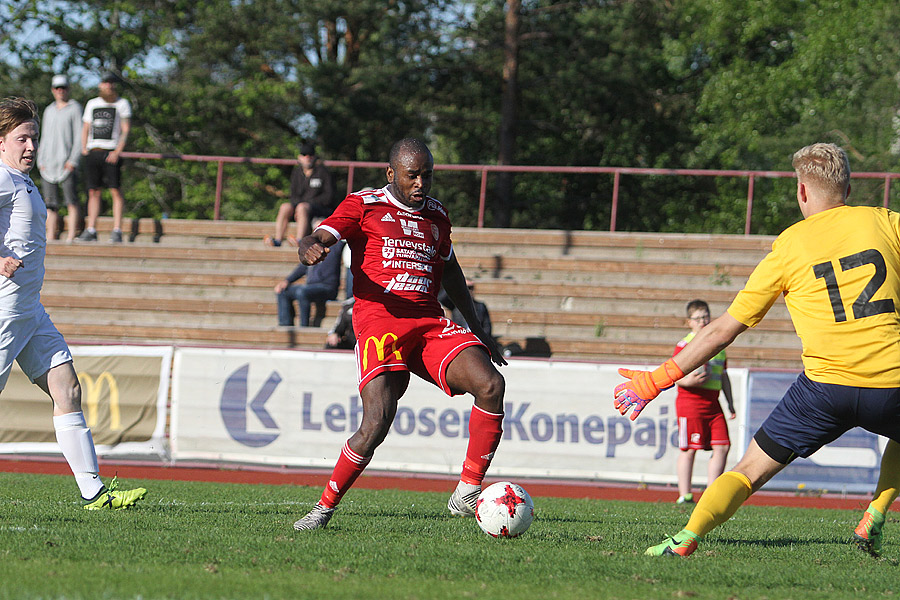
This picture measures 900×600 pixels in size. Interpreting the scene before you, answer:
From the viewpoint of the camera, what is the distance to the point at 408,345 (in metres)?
6.36

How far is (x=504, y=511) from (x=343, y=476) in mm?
965

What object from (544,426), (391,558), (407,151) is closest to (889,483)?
(391,558)

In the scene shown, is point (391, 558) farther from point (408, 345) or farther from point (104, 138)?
point (104, 138)

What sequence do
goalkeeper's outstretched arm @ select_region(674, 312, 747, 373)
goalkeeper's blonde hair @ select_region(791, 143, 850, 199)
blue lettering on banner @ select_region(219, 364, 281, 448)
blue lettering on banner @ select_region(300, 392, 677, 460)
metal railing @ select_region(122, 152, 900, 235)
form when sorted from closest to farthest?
goalkeeper's outstretched arm @ select_region(674, 312, 747, 373) → goalkeeper's blonde hair @ select_region(791, 143, 850, 199) → blue lettering on banner @ select_region(300, 392, 677, 460) → blue lettering on banner @ select_region(219, 364, 281, 448) → metal railing @ select_region(122, 152, 900, 235)

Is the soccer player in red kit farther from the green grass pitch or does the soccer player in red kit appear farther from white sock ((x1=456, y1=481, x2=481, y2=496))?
the green grass pitch

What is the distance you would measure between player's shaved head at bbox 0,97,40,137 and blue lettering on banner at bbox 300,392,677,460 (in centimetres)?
644

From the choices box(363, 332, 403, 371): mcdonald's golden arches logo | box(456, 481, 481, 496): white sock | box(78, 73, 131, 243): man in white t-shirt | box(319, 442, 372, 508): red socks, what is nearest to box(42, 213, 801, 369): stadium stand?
box(78, 73, 131, 243): man in white t-shirt

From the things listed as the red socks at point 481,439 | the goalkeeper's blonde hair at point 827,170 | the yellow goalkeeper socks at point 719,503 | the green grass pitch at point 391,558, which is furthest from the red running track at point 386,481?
the goalkeeper's blonde hair at point 827,170

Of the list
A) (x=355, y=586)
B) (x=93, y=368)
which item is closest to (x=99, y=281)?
(x=93, y=368)

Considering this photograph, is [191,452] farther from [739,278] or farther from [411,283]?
[739,278]

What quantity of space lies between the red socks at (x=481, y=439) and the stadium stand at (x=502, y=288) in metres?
8.60

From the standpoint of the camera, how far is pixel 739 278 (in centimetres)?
1705

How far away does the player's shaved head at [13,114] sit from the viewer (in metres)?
6.40

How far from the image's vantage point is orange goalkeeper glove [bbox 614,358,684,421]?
5.07 metres
